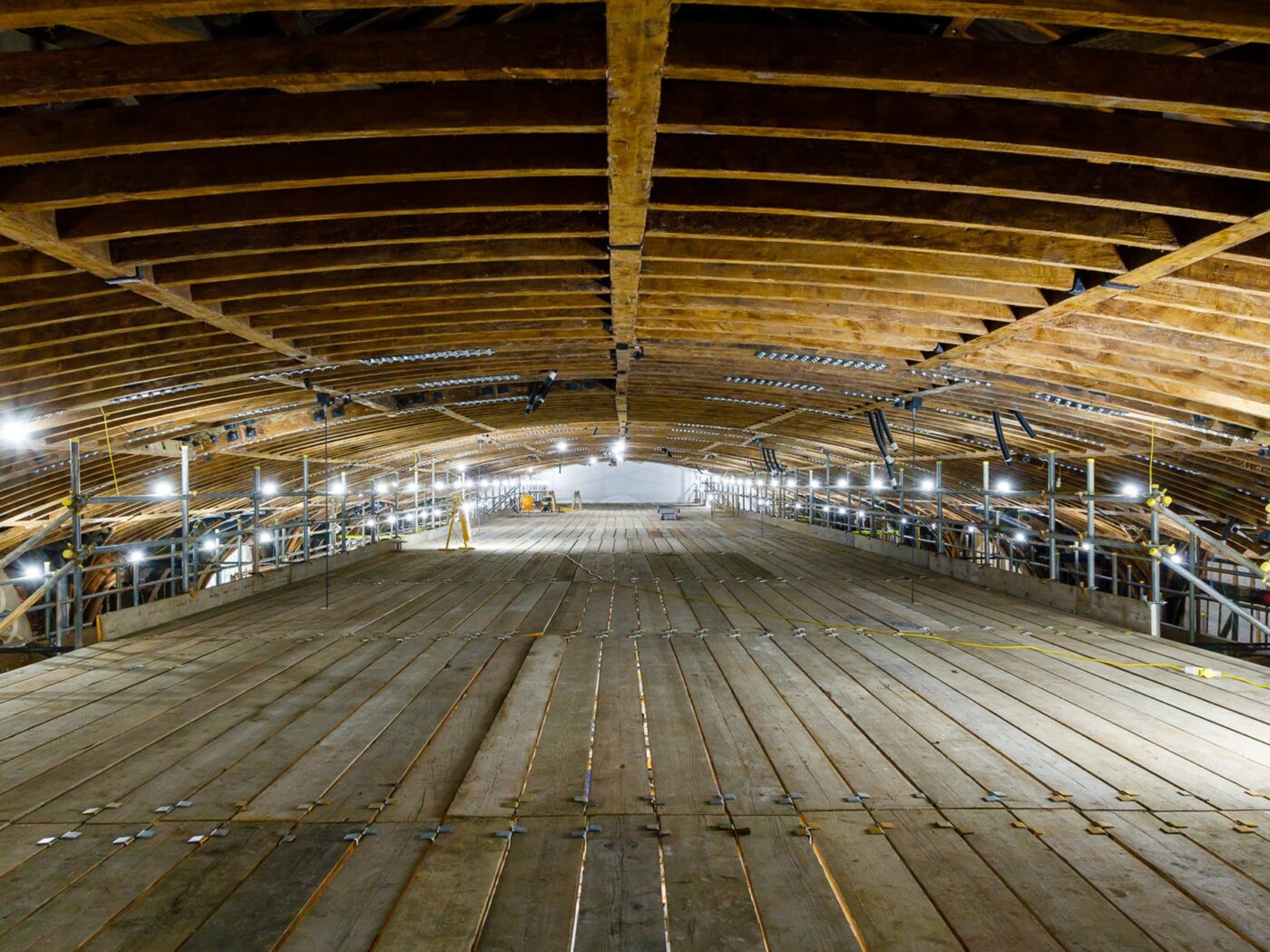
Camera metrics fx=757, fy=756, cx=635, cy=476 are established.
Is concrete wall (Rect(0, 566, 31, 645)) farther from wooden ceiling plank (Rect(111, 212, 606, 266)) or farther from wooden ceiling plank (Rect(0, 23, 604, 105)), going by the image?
wooden ceiling plank (Rect(0, 23, 604, 105))

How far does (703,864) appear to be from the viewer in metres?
2.78

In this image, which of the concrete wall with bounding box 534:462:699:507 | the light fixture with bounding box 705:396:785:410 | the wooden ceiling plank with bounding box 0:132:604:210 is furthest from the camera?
the concrete wall with bounding box 534:462:699:507

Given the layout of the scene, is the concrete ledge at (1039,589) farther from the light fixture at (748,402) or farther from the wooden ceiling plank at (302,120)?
the wooden ceiling plank at (302,120)

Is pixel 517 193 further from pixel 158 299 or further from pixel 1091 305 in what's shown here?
pixel 1091 305

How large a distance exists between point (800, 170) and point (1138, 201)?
186 cm

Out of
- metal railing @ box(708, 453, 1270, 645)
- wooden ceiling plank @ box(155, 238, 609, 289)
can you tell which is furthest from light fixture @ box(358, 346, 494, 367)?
metal railing @ box(708, 453, 1270, 645)

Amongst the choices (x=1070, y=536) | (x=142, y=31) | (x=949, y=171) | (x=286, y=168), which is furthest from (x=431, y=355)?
(x=1070, y=536)

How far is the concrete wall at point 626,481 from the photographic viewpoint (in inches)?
1874

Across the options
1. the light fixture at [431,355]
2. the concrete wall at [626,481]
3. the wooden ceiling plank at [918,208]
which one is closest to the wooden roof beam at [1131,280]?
the wooden ceiling plank at [918,208]

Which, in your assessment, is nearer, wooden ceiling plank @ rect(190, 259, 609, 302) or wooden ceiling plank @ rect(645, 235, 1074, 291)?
wooden ceiling plank @ rect(645, 235, 1074, 291)

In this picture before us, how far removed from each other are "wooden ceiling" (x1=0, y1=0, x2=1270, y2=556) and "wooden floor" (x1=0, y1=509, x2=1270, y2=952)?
2.84 m

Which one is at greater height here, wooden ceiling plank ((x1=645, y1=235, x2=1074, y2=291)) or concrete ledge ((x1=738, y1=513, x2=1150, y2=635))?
wooden ceiling plank ((x1=645, y1=235, x2=1074, y2=291))

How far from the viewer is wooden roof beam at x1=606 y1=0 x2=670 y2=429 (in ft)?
9.44

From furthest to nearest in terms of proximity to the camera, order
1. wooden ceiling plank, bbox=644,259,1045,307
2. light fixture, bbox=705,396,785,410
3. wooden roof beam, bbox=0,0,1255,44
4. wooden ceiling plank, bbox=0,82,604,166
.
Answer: light fixture, bbox=705,396,785,410 → wooden ceiling plank, bbox=644,259,1045,307 → wooden ceiling plank, bbox=0,82,604,166 → wooden roof beam, bbox=0,0,1255,44
